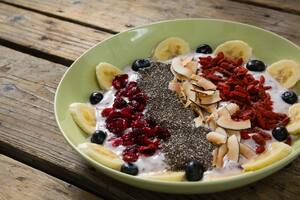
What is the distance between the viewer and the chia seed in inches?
34.0

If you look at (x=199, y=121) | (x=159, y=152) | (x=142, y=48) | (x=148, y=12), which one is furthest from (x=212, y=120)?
(x=148, y=12)

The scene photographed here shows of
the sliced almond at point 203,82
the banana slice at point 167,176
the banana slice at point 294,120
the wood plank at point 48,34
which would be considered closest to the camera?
the banana slice at point 167,176

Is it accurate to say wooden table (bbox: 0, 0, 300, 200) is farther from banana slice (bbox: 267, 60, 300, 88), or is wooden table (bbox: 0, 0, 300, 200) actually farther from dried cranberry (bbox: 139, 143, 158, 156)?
banana slice (bbox: 267, 60, 300, 88)

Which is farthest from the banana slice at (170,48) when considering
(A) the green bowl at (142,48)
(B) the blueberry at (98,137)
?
(B) the blueberry at (98,137)

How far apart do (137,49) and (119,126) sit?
12.0 inches

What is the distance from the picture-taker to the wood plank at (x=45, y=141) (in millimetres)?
873

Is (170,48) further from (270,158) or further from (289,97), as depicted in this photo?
(270,158)

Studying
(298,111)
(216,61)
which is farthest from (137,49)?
(298,111)

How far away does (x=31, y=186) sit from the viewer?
92 centimetres

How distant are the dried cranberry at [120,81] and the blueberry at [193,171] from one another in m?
0.33

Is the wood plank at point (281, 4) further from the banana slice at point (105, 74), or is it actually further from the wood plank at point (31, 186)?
the wood plank at point (31, 186)

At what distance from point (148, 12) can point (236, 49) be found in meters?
0.39

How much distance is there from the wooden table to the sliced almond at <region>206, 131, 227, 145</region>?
94 mm

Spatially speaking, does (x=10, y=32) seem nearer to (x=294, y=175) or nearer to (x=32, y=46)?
(x=32, y=46)
